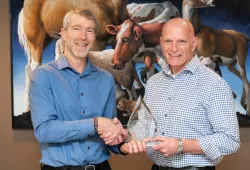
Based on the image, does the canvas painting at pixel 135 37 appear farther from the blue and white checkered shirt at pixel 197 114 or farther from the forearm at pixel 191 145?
the forearm at pixel 191 145

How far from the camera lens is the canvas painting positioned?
2799 millimetres

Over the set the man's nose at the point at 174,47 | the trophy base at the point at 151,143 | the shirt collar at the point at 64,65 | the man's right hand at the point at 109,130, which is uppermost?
the man's nose at the point at 174,47

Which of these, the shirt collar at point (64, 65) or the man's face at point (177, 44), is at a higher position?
the man's face at point (177, 44)

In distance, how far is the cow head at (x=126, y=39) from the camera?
2.81m

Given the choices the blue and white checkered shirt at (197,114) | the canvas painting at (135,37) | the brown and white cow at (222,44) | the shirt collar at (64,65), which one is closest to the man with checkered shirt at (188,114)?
the blue and white checkered shirt at (197,114)

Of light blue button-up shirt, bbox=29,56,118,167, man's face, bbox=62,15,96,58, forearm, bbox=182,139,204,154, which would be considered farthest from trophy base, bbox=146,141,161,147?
man's face, bbox=62,15,96,58

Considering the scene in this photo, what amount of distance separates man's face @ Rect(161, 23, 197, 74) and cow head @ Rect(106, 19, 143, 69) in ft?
3.79

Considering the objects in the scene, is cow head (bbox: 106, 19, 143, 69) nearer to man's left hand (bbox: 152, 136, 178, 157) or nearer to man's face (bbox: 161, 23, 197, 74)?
man's face (bbox: 161, 23, 197, 74)

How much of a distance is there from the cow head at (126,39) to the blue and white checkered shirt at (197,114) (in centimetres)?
112

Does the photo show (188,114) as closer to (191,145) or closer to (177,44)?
(191,145)

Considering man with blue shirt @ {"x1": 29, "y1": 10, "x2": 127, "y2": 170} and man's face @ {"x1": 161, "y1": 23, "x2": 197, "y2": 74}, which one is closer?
man with blue shirt @ {"x1": 29, "y1": 10, "x2": 127, "y2": 170}

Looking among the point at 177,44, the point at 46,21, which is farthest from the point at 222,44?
the point at 46,21

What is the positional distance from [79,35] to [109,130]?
0.48 meters

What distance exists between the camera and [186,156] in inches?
62.4
